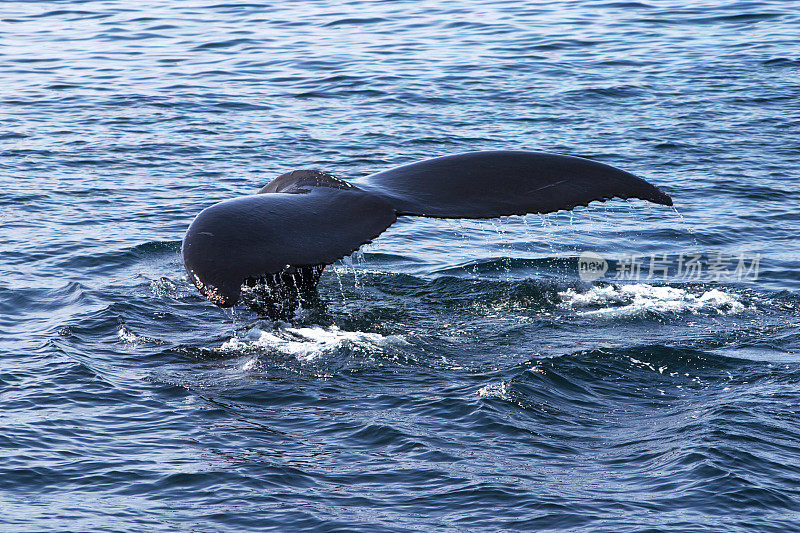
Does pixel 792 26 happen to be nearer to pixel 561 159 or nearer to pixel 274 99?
pixel 274 99

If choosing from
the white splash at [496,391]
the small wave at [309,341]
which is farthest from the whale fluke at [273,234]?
the small wave at [309,341]

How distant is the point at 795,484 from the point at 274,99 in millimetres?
13536

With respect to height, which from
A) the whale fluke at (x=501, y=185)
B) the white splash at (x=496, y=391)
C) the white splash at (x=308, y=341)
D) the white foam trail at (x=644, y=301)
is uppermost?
the whale fluke at (x=501, y=185)

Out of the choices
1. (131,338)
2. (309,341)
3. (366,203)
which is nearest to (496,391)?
(366,203)

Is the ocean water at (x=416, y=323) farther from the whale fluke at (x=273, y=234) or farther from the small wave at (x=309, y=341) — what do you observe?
the whale fluke at (x=273, y=234)

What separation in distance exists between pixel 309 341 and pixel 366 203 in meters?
1.63

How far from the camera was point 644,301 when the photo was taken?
28.5 ft

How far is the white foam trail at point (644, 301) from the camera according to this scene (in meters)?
8.48

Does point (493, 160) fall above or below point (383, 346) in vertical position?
above

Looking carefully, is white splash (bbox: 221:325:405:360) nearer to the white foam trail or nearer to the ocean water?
the ocean water

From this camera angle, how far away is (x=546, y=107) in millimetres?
16641

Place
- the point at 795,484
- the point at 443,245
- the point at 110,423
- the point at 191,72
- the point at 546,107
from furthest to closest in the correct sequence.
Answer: the point at 191,72, the point at 546,107, the point at 443,245, the point at 110,423, the point at 795,484

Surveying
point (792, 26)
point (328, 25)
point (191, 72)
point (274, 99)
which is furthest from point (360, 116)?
point (792, 26)

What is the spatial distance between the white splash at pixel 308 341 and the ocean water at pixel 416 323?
3 centimetres
